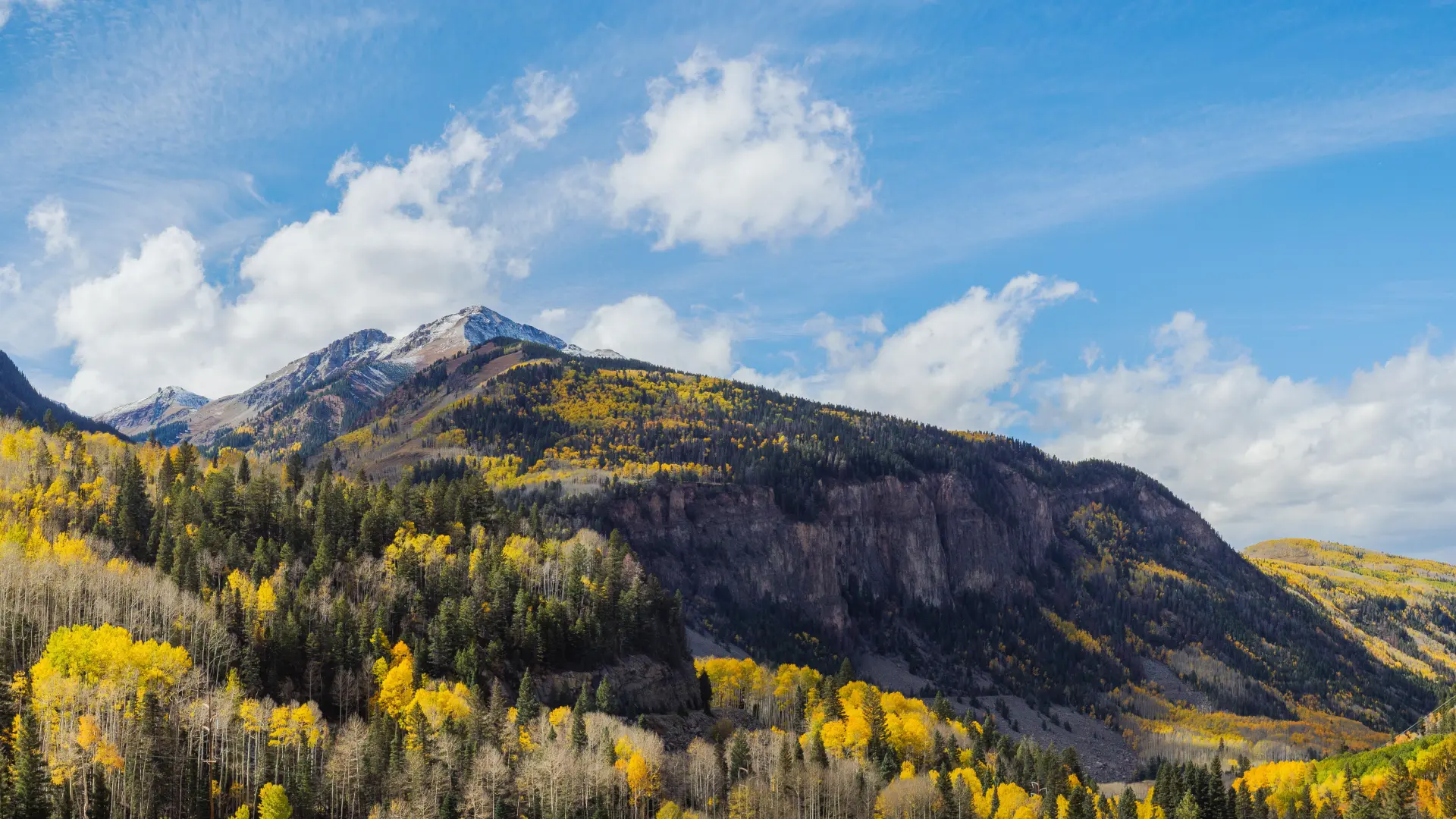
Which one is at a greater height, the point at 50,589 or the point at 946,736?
the point at 50,589

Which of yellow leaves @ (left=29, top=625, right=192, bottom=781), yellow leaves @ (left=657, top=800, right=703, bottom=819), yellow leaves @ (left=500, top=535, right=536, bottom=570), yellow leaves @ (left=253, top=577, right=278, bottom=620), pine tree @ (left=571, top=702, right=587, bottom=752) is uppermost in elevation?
yellow leaves @ (left=500, top=535, right=536, bottom=570)

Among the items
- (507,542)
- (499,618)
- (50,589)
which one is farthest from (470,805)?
(507,542)

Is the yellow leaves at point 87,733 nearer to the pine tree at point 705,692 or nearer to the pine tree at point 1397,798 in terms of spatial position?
the pine tree at point 705,692

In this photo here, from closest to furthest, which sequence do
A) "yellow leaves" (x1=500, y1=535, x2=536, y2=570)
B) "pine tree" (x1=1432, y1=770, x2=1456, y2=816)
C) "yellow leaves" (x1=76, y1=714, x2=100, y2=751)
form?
"yellow leaves" (x1=76, y1=714, x2=100, y2=751) < "pine tree" (x1=1432, y1=770, x2=1456, y2=816) < "yellow leaves" (x1=500, y1=535, x2=536, y2=570)

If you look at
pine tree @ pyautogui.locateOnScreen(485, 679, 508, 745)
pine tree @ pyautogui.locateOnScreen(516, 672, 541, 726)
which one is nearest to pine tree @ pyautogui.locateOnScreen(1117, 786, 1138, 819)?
pine tree @ pyautogui.locateOnScreen(516, 672, 541, 726)

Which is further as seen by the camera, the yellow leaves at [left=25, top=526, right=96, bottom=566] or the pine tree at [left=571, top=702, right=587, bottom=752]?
the yellow leaves at [left=25, top=526, right=96, bottom=566]

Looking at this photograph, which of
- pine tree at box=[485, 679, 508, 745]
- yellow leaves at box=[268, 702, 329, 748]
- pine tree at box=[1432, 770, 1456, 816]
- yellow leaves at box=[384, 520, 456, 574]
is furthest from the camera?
yellow leaves at box=[384, 520, 456, 574]

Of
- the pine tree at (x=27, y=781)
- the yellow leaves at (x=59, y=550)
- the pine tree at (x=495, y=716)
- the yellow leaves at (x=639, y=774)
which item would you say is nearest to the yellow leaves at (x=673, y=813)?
the yellow leaves at (x=639, y=774)

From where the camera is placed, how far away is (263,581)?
464 feet

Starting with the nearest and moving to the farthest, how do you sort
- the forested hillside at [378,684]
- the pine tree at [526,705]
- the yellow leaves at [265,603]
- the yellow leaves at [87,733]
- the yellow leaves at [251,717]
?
the yellow leaves at [87,733], the forested hillside at [378,684], the yellow leaves at [251,717], the pine tree at [526,705], the yellow leaves at [265,603]

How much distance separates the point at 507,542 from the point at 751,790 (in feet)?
241

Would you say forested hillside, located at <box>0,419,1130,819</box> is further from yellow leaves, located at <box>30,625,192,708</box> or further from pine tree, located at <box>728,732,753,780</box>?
pine tree, located at <box>728,732,753,780</box>

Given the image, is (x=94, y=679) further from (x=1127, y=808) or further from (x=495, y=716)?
(x=1127, y=808)

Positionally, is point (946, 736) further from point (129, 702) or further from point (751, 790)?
point (129, 702)
